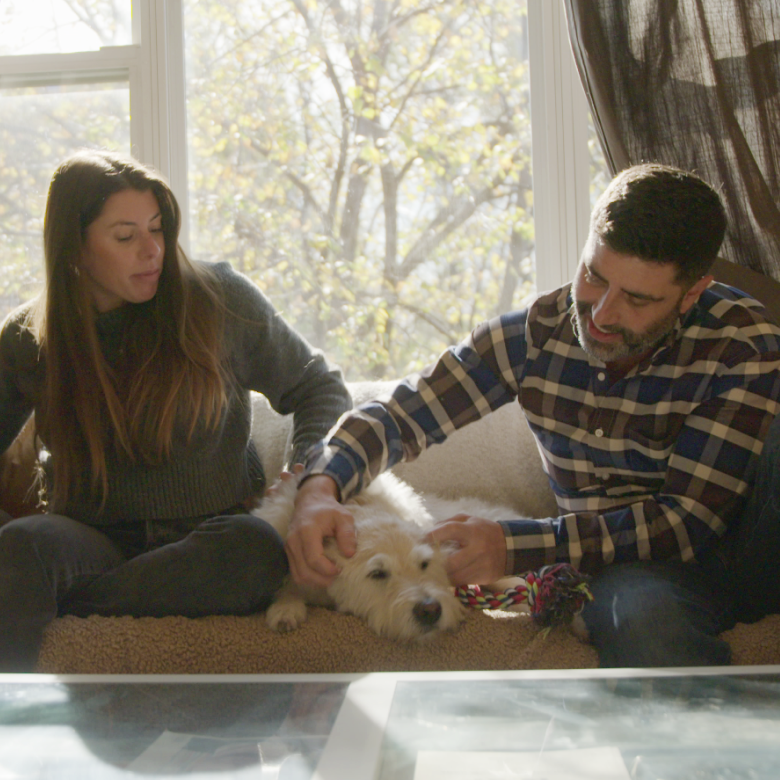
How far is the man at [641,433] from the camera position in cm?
141

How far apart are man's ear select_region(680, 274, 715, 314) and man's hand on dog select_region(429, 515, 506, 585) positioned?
0.56 meters

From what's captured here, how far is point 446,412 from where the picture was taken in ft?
5.56

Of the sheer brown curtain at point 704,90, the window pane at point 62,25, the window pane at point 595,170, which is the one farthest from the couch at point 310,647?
the window pane at point 62,25

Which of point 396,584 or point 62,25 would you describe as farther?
point 62,25

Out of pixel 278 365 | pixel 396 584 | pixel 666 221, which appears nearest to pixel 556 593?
pixel 396 584

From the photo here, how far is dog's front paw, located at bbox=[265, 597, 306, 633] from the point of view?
138cm

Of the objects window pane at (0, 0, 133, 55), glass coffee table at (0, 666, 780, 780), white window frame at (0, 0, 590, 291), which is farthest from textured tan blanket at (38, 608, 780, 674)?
window pane at (0, 0, 133, 55)

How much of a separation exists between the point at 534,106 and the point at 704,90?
565mm

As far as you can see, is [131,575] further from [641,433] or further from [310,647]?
[641,433]

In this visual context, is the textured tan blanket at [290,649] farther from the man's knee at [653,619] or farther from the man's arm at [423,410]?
the man's arm at [423,410]

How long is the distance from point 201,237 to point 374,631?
5.79 ft

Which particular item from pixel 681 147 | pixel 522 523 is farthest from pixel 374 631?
pixel 681 147

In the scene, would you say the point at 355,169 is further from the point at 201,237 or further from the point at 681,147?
the point at 681,147

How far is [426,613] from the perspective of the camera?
138 cm
